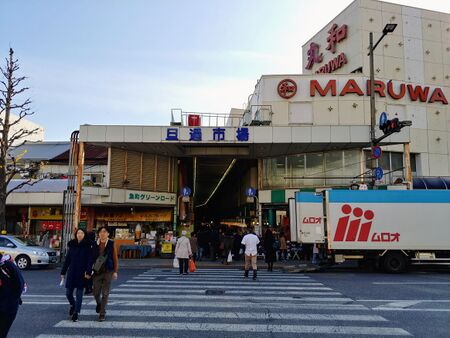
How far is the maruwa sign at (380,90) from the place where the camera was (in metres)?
27.8

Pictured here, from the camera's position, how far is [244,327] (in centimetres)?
683

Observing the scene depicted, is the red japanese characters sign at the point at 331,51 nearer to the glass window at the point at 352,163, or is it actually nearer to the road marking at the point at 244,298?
the glass window at the point at 352,163

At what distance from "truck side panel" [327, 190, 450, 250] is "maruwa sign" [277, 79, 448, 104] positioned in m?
13.4

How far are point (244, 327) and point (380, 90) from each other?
26.2 m

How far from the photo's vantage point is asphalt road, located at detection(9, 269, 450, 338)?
6.63 metres

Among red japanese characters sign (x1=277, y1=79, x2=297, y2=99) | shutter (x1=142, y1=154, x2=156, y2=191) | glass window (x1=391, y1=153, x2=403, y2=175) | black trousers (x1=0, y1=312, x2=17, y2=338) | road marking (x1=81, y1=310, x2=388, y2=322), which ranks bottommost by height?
road marking (x1=81, y1=310, x2=388, y2=322)

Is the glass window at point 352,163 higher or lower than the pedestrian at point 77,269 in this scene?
higher

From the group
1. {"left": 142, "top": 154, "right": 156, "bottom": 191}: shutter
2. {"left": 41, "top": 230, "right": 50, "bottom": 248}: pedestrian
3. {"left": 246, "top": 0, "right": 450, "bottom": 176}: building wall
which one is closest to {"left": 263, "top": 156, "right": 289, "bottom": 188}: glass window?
Result: {"left": 246, "top": 0, "right": 450, "bottom": 176}: building wall

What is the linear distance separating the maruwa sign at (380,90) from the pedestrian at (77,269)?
22.3m

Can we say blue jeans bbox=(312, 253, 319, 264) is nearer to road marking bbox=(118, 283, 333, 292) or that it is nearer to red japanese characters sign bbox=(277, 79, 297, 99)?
road marking bbox=(118, 283, 333, 292)

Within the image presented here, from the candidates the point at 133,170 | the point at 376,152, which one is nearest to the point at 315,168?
the point at 376,152

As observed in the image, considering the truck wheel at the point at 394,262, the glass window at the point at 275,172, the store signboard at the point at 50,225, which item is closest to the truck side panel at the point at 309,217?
the truck wheel at the point at 394,262

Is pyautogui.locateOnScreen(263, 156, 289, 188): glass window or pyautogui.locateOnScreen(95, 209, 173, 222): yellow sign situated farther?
pyautogui.locateOnScreen(263, 156, 289, 188): glass window

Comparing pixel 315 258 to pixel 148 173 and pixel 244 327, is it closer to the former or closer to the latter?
pixel 148 173
